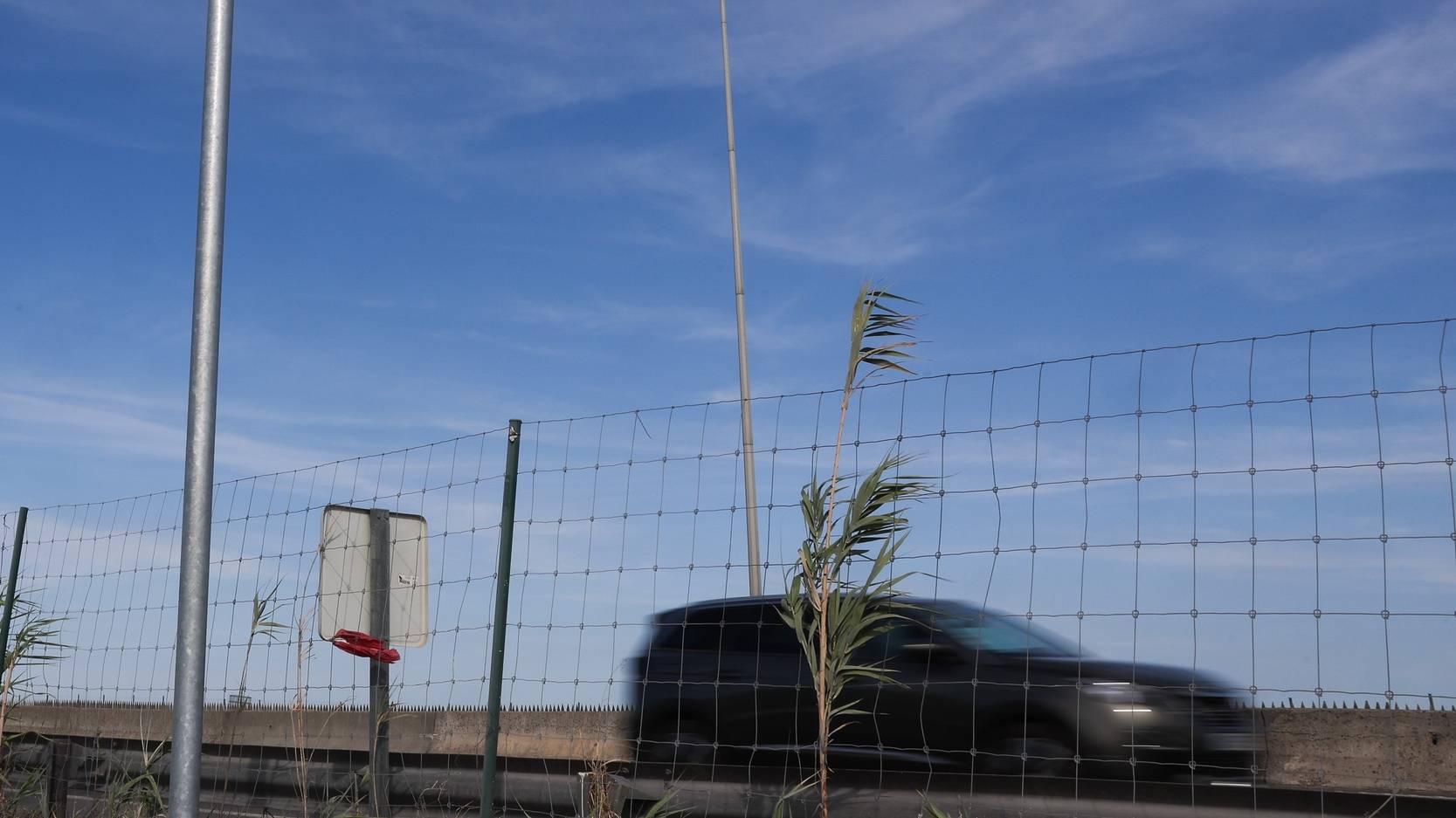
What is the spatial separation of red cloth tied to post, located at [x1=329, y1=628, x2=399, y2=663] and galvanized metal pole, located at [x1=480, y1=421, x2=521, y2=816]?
3.32 feet

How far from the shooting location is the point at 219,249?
20.9 ft

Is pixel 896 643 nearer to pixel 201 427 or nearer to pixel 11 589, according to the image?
pixel 201 427

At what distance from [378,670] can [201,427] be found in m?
2.16

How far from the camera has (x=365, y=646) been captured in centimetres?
779

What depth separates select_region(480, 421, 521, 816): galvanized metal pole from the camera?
22.4 ft

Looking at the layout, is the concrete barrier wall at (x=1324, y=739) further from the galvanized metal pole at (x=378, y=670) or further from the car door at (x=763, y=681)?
the car door at (x=763, y=681)

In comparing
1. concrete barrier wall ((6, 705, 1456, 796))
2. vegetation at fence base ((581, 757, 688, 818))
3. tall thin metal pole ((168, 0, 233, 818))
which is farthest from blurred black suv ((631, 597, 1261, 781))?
tall thin metal pole ((168, 0, 233, 818))

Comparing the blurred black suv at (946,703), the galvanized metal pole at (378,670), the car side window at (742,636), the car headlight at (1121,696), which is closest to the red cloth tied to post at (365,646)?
the galvanized metal pole at (378,670)

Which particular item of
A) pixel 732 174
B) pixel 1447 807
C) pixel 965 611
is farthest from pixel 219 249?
pixel 732 174

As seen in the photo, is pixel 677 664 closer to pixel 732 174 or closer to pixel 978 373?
pixel 978 373

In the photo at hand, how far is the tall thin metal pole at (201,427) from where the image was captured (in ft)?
19.5

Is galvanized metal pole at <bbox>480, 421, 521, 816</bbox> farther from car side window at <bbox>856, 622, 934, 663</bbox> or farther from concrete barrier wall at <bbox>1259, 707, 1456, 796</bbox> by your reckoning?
concrete barrier wall at <bbox>1259, 707, 1456, 796</bbox>

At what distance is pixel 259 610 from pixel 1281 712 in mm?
7350

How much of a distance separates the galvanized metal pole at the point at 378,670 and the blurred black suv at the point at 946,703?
143cm
